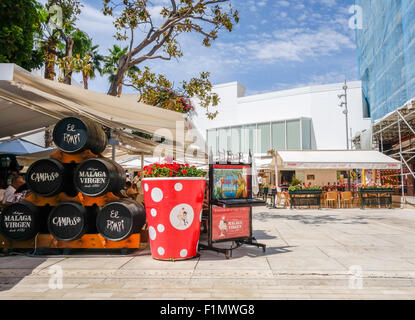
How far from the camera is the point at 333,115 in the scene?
100 feet

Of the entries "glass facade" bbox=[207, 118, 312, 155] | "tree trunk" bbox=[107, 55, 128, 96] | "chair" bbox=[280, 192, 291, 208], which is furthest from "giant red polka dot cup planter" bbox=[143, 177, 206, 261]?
"glass facade" bbox=[207, 118, 312, 155]

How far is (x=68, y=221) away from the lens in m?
5.42

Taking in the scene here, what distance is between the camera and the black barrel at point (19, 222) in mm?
5461

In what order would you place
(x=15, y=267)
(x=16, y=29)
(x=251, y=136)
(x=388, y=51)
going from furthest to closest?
(x=251, y=136) < (x=388, y=51) < (x=16, y=29) < (x=15, y=267)

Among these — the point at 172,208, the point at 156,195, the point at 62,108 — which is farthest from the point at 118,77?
the point at 172,208

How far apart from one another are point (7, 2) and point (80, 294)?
8.27 m

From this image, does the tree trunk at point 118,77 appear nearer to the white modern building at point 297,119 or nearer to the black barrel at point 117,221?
the black barrel at point 117,221

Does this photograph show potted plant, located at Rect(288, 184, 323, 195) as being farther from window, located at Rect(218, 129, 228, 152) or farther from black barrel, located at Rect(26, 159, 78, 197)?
window, located at Rect(218, 129, 228, 152)

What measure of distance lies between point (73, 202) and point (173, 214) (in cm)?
178

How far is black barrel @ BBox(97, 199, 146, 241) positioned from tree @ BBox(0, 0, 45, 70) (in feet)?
18.2

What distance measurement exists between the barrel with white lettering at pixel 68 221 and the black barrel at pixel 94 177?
311mm

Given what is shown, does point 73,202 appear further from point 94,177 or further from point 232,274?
point 232,274

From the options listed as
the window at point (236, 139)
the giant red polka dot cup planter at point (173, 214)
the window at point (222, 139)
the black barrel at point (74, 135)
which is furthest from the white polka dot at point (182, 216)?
the window at point (222, 139)
